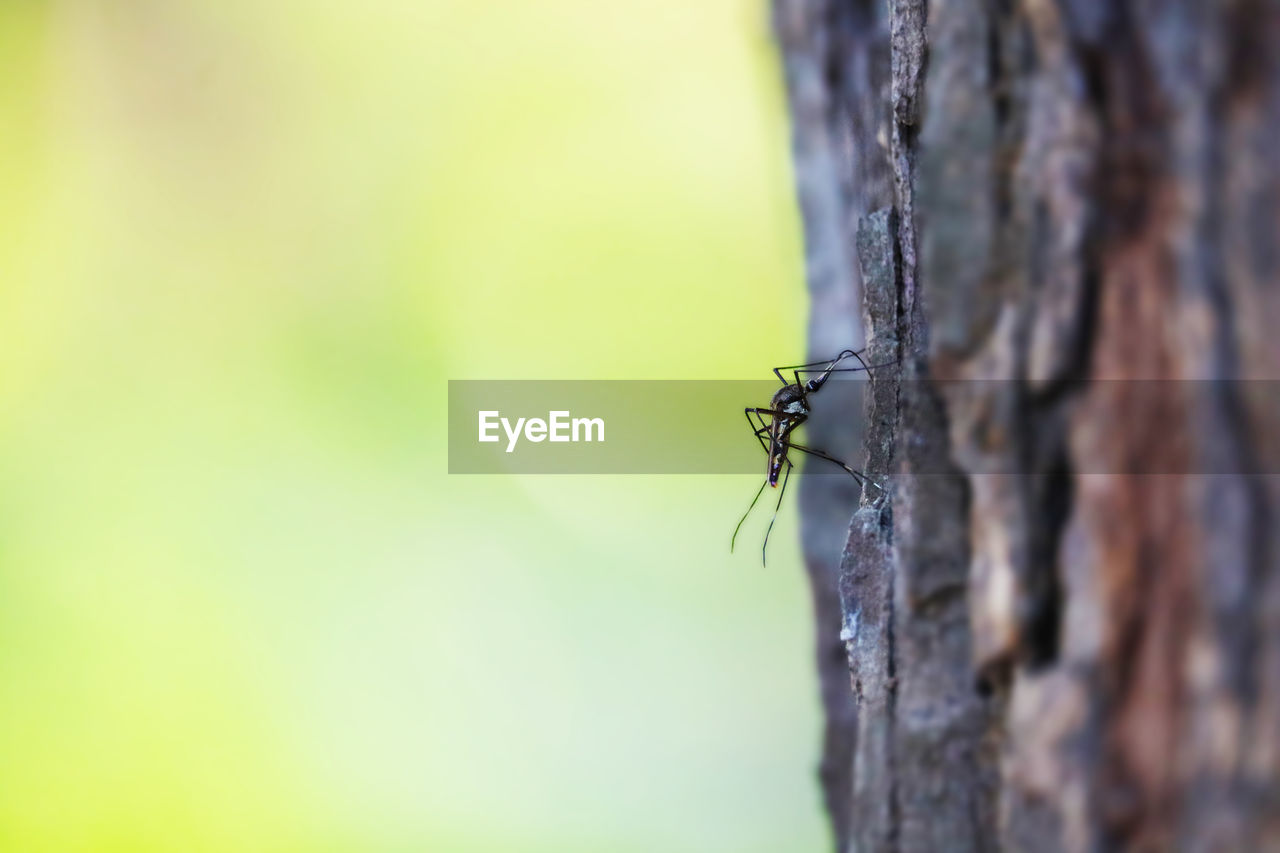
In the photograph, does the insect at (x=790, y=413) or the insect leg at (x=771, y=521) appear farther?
the insect leg at (x=771, y=521)

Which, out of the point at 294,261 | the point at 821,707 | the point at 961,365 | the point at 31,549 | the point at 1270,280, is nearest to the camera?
the point at 1270,280

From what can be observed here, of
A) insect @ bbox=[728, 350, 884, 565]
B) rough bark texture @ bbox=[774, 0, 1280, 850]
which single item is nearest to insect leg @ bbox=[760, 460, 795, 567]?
insect @ bbox=[728, 350, 884, 565]

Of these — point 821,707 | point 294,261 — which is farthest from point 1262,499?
point 294,261

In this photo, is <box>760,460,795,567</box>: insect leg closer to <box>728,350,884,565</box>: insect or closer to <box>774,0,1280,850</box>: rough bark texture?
<box>728,350,884,565</box>: insect

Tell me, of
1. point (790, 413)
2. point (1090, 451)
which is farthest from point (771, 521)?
point (1090, 451)

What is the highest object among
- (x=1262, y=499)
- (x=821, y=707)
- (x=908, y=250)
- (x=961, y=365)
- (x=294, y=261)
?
(x=294, y=261)

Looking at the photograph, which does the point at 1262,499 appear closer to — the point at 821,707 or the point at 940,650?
the point at 940,650
